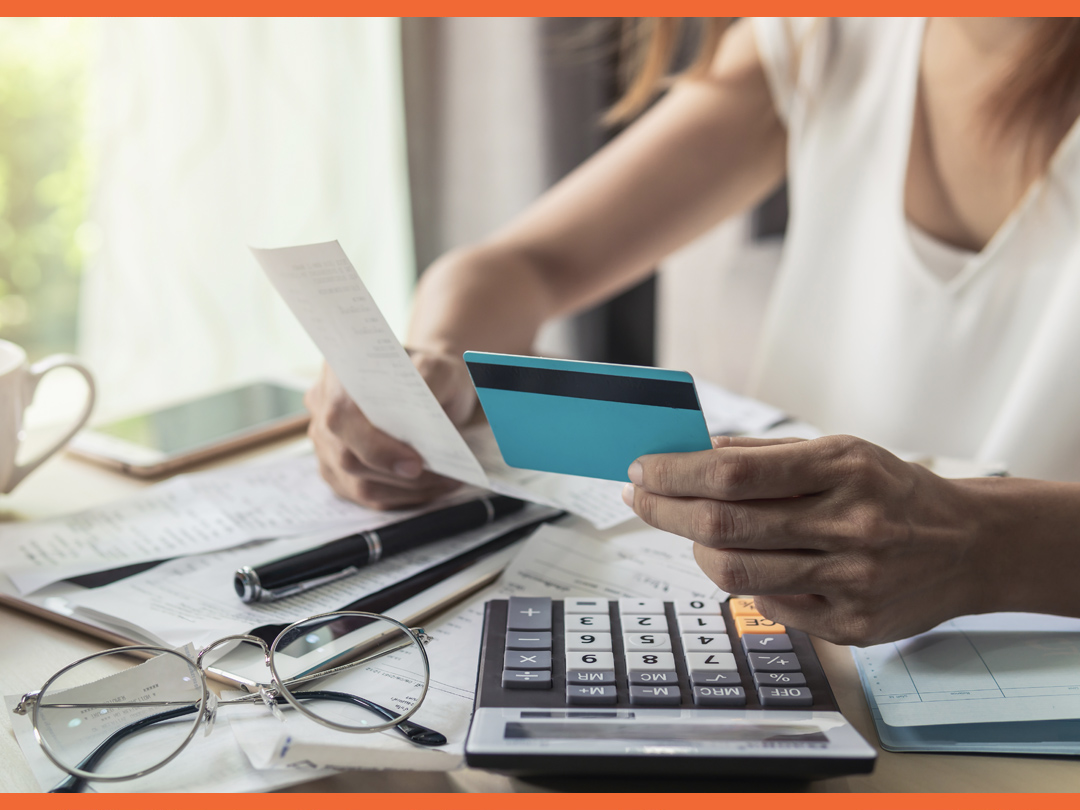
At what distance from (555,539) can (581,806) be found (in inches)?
9.2

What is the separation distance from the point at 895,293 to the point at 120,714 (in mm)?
871

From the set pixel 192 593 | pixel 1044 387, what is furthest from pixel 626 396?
pixel 1044 387

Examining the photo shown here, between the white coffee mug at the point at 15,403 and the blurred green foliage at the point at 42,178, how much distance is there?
1118mm

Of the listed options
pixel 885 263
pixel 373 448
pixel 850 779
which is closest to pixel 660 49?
pixel 885 263

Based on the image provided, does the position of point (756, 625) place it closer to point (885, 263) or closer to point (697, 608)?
point (697, 608)

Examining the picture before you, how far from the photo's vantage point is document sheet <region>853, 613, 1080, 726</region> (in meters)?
0.38

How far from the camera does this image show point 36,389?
2.17 feet

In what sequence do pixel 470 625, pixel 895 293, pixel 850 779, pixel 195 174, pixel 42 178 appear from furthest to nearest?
pixel 42 178 < pixel 195 174 < pixel 895 293 < pixel 470 625 < pixel 850 779

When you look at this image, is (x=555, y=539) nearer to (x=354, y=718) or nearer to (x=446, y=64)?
(x=354, y=718)

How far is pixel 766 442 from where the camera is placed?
41 centimetres

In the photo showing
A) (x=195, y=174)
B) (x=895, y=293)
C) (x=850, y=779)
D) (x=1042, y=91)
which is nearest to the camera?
(x=850, y=779)

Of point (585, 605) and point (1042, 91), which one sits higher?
point (1042, 91)

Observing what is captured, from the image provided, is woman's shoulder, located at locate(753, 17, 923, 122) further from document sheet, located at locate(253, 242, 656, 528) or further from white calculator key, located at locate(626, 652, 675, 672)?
white calculator key, located at locate(626, 652, 675, 672)

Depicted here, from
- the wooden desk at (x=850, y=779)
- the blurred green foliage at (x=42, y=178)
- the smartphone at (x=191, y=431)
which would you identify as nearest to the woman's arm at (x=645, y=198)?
the smartphone at (x=191, y=431)
